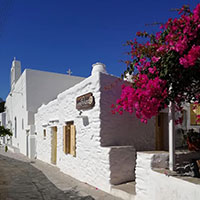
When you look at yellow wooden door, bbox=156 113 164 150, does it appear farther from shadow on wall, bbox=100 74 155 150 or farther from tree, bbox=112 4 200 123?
tree, bbox=112 4 200 123

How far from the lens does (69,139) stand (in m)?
7.93

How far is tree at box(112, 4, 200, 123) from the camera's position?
3234 mm

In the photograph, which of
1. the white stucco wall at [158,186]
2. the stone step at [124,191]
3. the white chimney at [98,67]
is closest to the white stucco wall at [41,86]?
the white chimney at [98,67]

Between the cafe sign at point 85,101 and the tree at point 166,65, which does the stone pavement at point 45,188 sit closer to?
the cafe sign at point 85,101

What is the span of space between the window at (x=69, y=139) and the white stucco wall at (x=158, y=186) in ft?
10.9

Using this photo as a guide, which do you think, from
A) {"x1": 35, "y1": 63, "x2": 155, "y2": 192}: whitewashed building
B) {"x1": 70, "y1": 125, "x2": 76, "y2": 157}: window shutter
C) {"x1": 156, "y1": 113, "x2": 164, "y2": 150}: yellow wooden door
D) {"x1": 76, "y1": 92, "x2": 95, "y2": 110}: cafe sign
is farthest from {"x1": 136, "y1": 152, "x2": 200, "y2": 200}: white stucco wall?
{"x1": 70, "y1": 125, "x2": 76, "y2": 157}: window shutter

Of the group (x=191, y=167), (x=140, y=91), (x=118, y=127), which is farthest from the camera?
(x=118, y=127)

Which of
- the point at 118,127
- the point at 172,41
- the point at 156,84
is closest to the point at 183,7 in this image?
the point at 172,41

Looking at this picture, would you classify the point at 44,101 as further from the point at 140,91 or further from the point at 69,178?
the point at 140,91

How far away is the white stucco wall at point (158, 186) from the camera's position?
3.37m

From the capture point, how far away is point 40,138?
12.7 m

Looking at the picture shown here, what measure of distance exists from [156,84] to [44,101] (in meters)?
12.6

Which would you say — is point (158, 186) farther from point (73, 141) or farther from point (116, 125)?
point (73, 141)

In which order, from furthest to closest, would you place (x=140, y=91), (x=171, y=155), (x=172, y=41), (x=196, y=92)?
(x=171, y=155) < (x=196, y=92) < (x=140, y=91) < (x=172, y=41)
